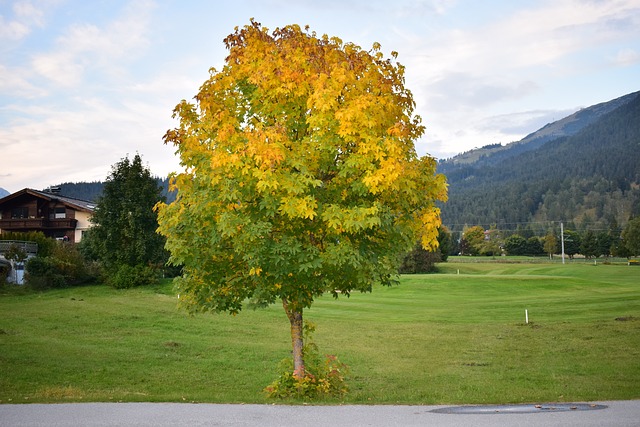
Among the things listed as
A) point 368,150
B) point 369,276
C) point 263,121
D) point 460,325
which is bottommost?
point 460,325

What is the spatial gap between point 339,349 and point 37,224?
5043cm

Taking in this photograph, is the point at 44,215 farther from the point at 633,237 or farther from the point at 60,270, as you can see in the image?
the point at 633,237

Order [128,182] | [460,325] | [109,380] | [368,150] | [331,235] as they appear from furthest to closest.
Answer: [128,182] < [460,325] < [109,380] < [331,235] < [368,150]

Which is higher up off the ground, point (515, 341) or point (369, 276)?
point (369, 276)

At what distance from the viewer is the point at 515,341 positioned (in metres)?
Answer: 27.3

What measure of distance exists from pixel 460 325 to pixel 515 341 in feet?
22.6

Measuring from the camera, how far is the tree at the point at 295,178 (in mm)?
12367

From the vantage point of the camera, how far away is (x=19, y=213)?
66.6 meters

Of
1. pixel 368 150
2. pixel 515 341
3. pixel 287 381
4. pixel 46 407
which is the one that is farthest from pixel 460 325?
pixel 46 407

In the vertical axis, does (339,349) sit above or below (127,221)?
below

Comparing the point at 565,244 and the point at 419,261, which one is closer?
the point at 419,261

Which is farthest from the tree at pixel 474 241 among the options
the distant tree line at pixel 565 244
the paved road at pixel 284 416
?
the paved road at pixel 284 416

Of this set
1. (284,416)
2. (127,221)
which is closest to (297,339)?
(284,416)

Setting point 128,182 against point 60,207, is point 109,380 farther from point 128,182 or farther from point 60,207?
point 60,207
